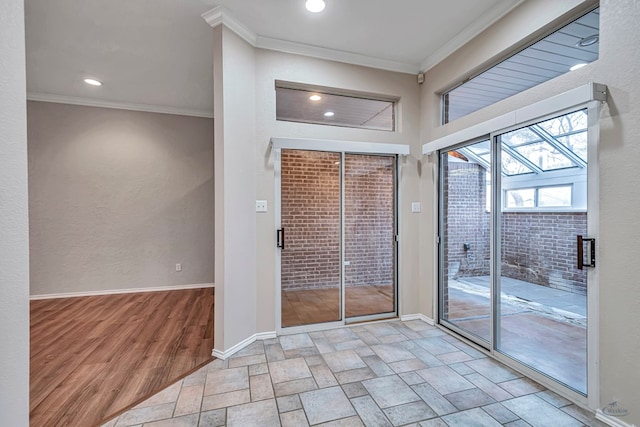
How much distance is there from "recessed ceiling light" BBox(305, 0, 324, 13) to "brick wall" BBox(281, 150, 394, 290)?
132cm

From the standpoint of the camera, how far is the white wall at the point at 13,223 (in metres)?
1.01

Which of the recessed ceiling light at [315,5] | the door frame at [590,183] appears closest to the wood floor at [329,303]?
the door frame at [590,183]

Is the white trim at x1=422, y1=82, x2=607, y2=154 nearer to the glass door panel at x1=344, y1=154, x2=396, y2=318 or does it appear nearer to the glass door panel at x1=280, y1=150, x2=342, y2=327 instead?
the glass door panel at x1=344, y1=154, x2=396, y2=318

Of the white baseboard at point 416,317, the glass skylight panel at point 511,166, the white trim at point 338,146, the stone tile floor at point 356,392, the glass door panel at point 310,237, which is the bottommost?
the stone tile floor at point 356,392

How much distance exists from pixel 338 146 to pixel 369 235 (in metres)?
1.15

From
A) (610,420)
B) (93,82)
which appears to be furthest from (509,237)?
(93,82)

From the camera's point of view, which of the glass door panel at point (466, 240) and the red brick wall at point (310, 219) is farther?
the red brick wall at point (310, 219)

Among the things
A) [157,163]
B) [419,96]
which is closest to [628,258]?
[419,96]

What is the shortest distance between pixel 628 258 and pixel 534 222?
2.20 feet

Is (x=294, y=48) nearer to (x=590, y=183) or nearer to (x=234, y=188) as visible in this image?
(x=234, y=188)

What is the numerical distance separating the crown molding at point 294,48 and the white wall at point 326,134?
0.18 feet

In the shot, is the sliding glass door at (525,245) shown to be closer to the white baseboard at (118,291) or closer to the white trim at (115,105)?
the white baseboard at (118,291)

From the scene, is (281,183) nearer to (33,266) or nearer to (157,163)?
(157,163)

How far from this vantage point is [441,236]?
3283mm
